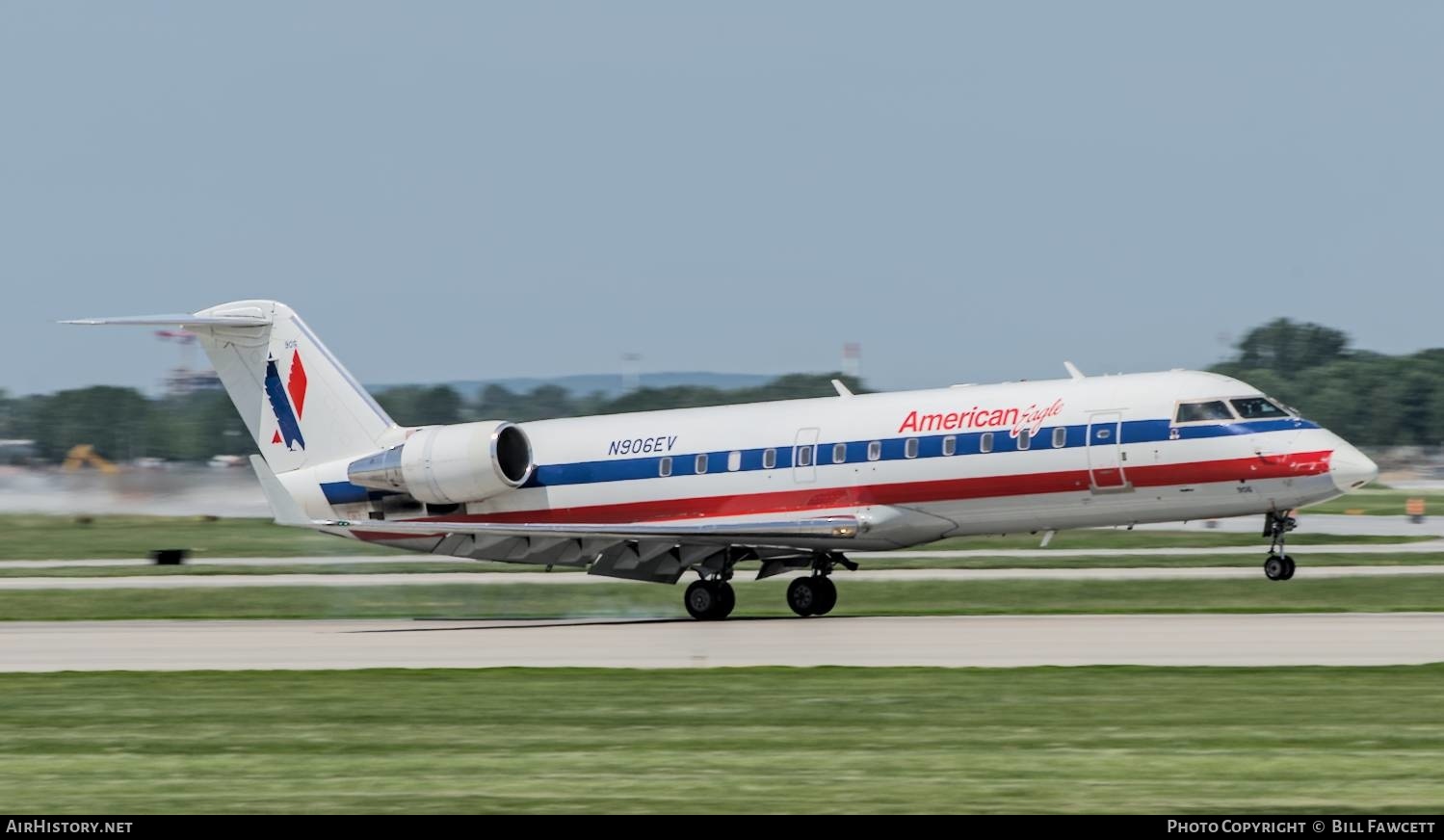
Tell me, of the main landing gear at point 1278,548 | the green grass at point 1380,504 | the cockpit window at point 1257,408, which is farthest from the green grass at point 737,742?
the green grass at point 1380,504

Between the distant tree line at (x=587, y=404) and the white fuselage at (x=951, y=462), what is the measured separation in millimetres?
36419

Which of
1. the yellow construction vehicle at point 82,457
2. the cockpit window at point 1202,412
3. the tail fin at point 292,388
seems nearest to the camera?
the cockpit window at point 1202,412

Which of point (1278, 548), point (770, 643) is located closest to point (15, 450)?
point (770, 643)

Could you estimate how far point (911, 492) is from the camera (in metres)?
28.9

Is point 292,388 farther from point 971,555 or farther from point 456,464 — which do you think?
point 971,555

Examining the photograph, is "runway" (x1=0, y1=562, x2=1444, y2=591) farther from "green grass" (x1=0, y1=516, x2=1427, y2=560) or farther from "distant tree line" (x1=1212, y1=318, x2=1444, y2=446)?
"distant tree line" (x1=1212, y1=318, x2=1444, y2=446)

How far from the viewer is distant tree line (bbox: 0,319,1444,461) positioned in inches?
3083

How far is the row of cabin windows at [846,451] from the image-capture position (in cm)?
2817

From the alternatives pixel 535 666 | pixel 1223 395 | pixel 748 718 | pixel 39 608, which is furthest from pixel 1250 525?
pixel 748 718

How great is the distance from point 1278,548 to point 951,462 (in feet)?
15.9

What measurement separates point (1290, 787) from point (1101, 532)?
130 ft

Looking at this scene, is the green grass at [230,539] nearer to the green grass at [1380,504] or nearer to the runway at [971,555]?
the runway at [971,555]

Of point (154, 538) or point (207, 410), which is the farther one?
point (207, 410)

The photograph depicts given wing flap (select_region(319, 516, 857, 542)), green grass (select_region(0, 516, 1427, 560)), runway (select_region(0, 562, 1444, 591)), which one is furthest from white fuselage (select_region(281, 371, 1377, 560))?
green grass (select_region(0, 516, 1427, 560))
